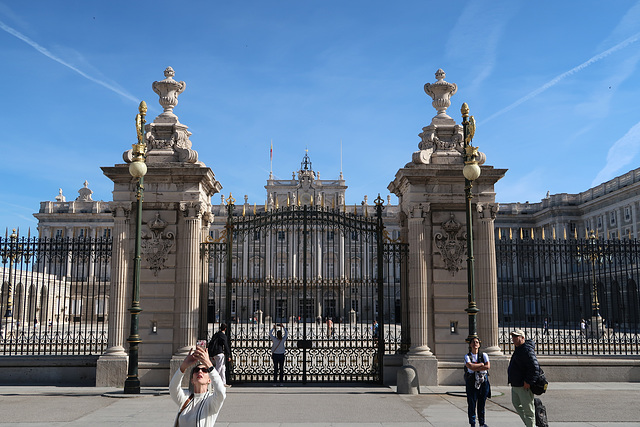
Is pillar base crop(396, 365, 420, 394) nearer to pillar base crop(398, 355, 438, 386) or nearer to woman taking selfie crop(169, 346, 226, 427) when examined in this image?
pillar base crop(398, 355, 438, 386)

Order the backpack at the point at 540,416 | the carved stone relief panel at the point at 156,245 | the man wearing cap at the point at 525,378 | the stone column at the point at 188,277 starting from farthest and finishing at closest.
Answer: the carved stone relief panel at the point at 156,245 < the stone column at the point at 188,277 < the man wearing cap at the point at 525,378 < the backpack at the point at 540,416

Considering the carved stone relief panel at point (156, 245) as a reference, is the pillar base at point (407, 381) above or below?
below

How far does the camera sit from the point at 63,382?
17.2m

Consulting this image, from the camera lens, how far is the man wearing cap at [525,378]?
9.12 m

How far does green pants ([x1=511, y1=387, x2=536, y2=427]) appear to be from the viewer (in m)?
9.12

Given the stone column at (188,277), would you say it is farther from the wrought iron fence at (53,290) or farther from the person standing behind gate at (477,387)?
the person standing behind gate at (477,387)

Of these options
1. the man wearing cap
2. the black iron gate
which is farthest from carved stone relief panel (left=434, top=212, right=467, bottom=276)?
the man wearing cap

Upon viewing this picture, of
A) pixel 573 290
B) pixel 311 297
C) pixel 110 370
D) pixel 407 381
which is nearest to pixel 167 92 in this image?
pixel 311 297

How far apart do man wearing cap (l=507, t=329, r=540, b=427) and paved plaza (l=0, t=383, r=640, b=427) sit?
263 cm

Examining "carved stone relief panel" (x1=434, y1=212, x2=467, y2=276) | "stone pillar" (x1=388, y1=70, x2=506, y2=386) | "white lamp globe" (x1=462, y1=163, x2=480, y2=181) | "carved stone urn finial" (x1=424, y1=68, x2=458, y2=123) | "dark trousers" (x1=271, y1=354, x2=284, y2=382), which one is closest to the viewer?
"white lamp globe" (x1=462, y1=163, x2=480, y2=181)

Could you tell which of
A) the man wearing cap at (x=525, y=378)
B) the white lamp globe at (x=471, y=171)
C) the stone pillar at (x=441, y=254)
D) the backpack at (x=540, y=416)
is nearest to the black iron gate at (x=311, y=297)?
the stone pillar at (x=441, y=254)

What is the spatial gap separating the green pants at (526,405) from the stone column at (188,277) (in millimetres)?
9862

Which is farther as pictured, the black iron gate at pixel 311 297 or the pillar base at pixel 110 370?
the black iron gate at pixel 311 297

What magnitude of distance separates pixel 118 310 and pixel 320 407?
6.78 m
